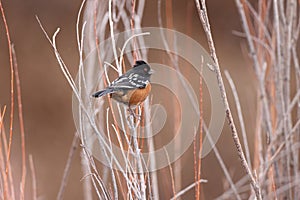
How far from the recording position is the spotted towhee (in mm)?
1194

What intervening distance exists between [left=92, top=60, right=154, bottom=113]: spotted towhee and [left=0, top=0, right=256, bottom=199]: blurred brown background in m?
2.70

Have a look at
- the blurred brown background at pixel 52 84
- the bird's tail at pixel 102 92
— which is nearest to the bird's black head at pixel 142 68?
the bird's tail at pixel 102 92

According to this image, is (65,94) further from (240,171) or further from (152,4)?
(240,171)

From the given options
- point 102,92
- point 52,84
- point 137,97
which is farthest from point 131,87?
point 52,84

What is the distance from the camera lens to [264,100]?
145 cm

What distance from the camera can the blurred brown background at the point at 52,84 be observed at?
4.04 metres

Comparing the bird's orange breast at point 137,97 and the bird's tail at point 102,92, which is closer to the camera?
the bird's tail at point 102,92

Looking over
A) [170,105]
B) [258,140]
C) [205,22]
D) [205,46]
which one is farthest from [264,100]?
[205,46]

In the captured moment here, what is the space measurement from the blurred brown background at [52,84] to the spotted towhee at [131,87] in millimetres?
2702

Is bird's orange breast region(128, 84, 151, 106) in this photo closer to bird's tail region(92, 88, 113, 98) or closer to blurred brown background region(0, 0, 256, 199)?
bird's tail region(92, 88, 113, 98)

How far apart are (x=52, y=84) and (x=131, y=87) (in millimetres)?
3010

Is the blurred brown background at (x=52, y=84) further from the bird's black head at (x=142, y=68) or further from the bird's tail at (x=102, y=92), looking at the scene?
the bird's tail at (x=102, y=92)

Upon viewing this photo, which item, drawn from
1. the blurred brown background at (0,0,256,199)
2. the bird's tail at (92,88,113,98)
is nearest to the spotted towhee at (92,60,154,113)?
the bird's tail at (92,88,113,98)

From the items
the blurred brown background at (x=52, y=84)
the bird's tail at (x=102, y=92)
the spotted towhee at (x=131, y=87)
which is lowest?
the bird's tail at (x=102, y=92)
